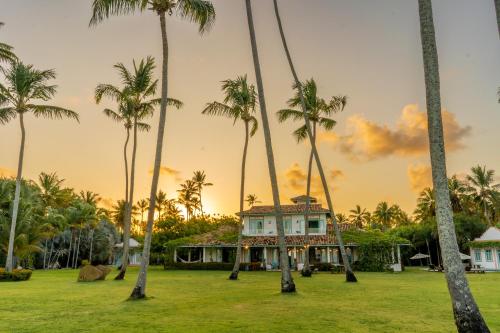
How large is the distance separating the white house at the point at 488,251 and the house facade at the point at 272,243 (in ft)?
43.0

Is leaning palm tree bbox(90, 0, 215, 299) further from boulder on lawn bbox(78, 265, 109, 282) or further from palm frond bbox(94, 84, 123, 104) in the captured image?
boulder on lawn bbox(78, 265, 109, 282)

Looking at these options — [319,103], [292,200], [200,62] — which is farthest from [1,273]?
[292,200]

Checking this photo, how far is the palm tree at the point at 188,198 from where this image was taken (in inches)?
2921

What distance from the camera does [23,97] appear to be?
2308cm

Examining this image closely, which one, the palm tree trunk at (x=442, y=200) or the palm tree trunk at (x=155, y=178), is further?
the palm tree trunk at (x=155, y=178)

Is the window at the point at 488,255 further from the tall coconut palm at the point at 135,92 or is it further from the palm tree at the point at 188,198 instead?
the palm tree at the point at 188,198

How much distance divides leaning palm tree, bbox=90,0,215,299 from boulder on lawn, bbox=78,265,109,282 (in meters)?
11.2

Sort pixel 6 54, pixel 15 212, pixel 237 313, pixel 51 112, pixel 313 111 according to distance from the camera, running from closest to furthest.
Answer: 1. pixel 237 313
2. pixel 6 54
3. pixel 15 212
4. pixel 51 112
5. pixel 313 111

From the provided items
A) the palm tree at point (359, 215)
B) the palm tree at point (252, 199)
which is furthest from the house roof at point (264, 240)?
the palm tree at point (359, 215)

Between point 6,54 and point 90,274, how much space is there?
1410cm

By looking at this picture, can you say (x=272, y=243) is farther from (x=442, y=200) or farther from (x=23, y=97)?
(x=442, y=200)

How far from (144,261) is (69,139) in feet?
48.0

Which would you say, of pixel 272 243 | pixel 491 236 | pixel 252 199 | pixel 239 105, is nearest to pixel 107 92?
pixel 239 105

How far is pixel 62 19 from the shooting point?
1677 cm
